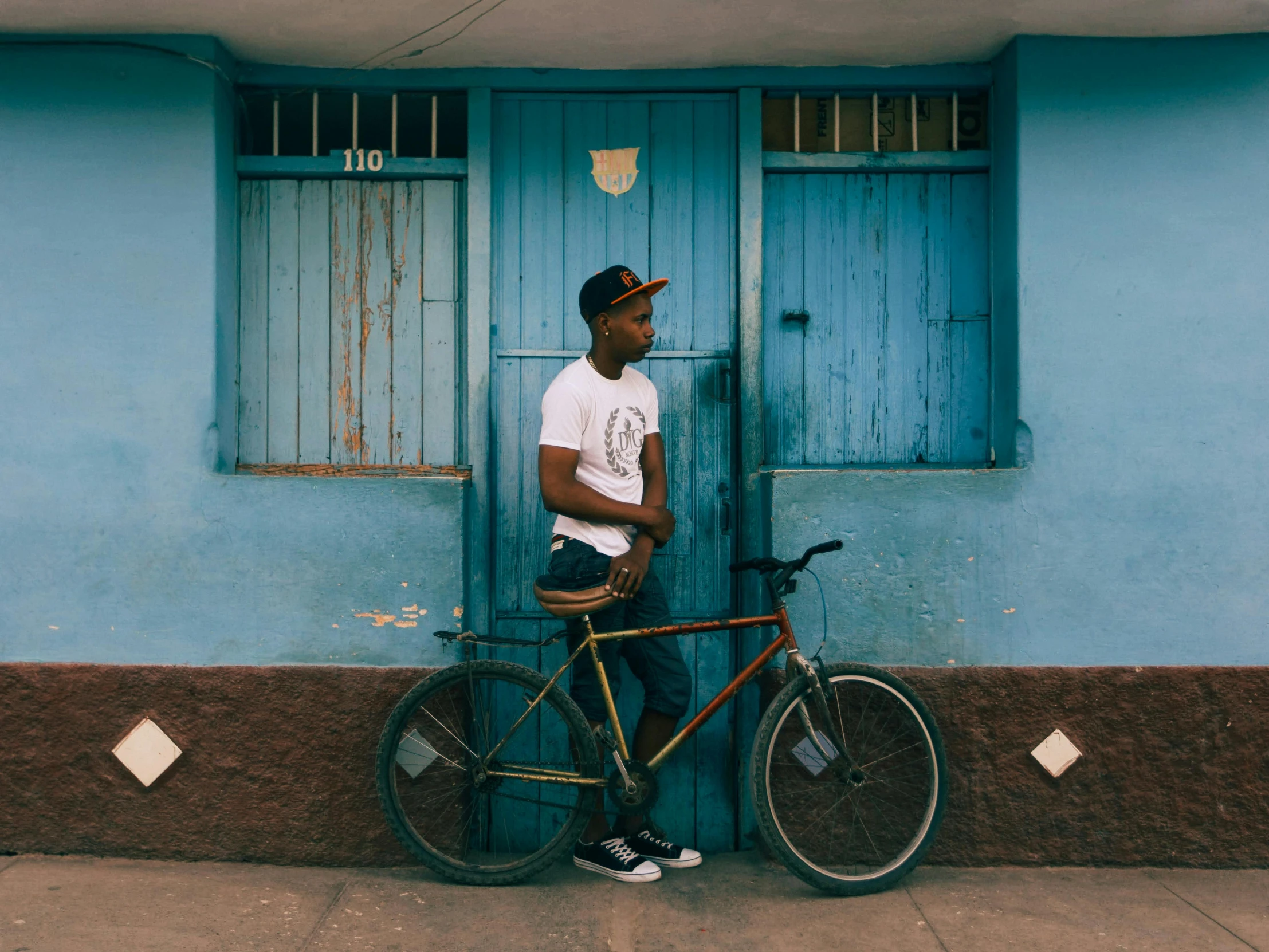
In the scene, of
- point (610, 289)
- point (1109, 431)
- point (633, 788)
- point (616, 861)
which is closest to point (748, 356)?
point (610, 289)

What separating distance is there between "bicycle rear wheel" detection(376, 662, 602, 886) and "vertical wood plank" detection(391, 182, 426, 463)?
3.52 ft

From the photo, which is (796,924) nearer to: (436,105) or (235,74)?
(436,105)

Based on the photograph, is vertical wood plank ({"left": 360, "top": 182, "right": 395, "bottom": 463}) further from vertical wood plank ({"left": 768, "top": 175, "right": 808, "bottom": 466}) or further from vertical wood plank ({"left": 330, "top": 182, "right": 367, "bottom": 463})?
vertical wood plank ({"left": 768, "top": 175, "right": 808, "bottom": 466})

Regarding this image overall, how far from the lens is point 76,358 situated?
3922 millimetres

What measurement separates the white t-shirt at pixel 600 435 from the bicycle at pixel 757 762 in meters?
0.25

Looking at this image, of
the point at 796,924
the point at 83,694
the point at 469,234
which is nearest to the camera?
the point at 796,924

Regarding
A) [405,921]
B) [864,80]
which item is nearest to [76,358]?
[405,921]

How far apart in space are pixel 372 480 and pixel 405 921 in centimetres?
159

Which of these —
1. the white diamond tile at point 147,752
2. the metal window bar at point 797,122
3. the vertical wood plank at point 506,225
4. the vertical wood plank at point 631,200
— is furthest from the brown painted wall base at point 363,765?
the metal window bar at point 797,122

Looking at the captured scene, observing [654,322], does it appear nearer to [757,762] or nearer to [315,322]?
[315,322]

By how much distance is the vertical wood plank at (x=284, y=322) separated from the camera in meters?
4.25

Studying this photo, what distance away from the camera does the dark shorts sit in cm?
359

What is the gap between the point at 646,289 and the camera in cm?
366

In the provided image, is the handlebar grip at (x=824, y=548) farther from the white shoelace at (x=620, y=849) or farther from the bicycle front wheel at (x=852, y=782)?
the white shoelace at (x=620, y=849)
